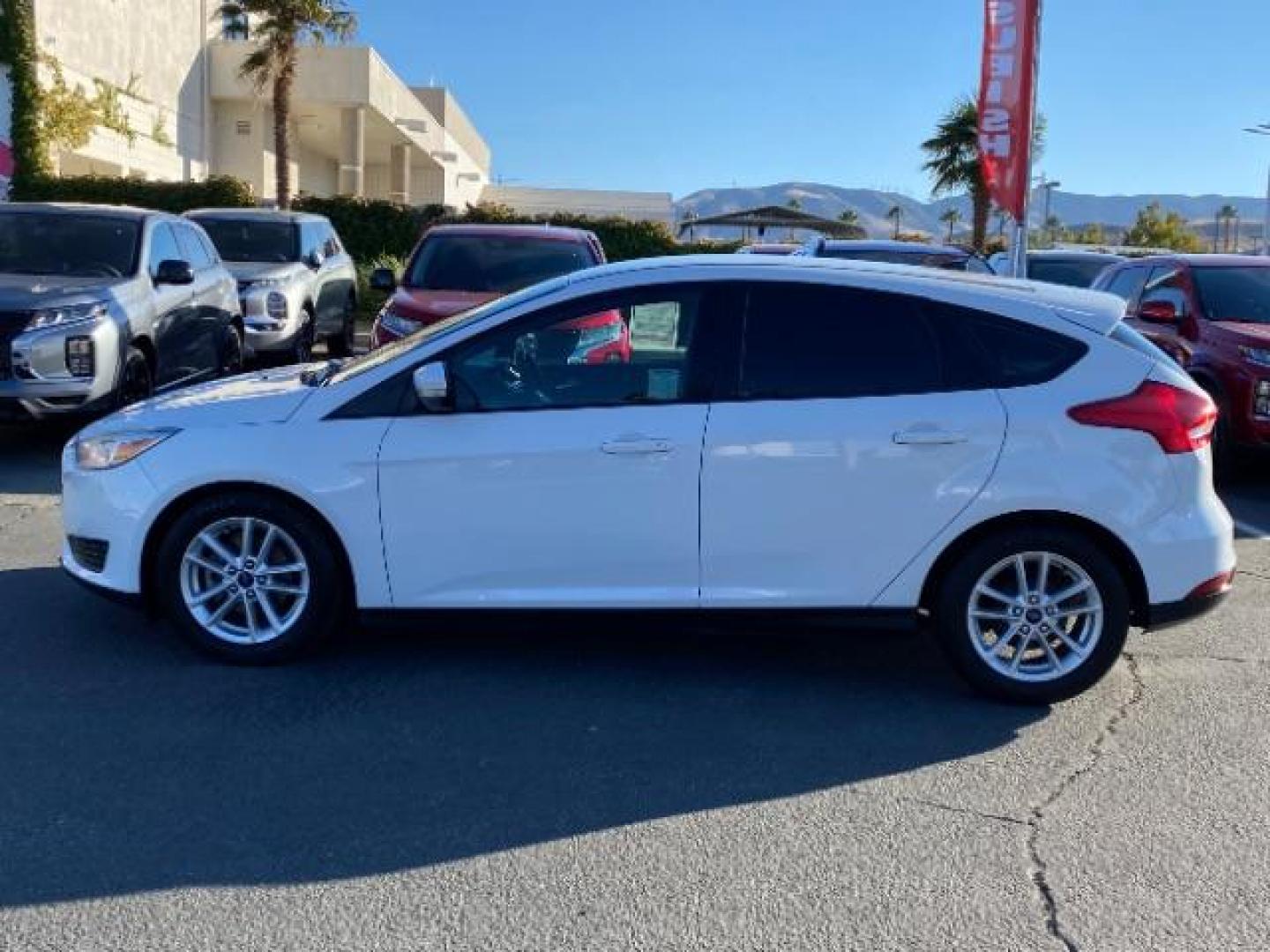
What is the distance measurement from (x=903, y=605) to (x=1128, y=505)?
34.8 inches

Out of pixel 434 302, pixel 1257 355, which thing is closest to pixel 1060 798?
pixel 1257 355

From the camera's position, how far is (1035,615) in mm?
4953

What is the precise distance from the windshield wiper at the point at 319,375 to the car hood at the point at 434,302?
412 centimetres

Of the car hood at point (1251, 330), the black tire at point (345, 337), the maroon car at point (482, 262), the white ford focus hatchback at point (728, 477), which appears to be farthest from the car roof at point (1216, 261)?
the black tire at point (345, 337)

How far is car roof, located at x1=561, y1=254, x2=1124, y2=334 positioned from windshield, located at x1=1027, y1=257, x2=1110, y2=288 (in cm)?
1134

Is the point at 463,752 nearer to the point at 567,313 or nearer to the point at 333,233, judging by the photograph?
the point at 567,313

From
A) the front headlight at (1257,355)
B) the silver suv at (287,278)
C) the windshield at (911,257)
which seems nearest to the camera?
the front headlight at (1257,355)

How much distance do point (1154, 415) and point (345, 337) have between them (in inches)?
508

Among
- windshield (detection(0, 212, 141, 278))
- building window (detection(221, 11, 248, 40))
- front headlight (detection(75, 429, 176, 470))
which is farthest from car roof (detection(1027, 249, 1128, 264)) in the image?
building window (detection(221, 11, 248, 40))

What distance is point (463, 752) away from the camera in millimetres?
4430

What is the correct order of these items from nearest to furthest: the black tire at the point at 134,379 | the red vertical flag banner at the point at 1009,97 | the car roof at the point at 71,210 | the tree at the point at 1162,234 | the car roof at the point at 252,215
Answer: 1. the black tire at the point at 134,379
2. the car roof at the point at 71,210
3. the red vertical flag banner at the point at 1009,97
4. the car roof at the point at 252,215
5. the tree at the point at 1162,234

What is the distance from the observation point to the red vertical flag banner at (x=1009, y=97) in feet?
46.8

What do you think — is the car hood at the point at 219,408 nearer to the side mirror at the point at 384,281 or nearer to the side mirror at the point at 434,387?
the side mirror at the point at 434,387

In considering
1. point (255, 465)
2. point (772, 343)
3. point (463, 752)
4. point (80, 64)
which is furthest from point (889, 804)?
point (80, 64)
